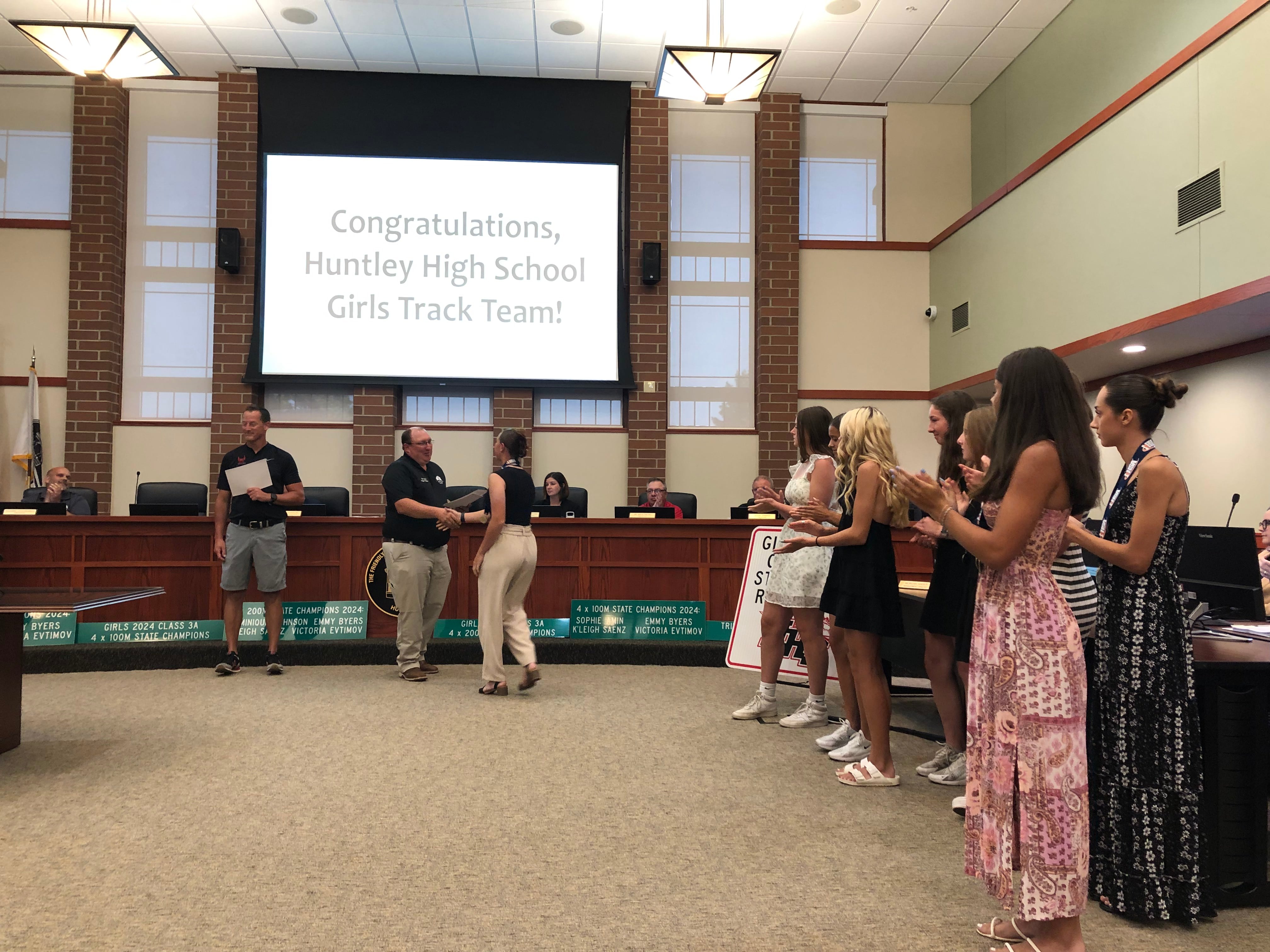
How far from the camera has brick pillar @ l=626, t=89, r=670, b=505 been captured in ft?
29.5

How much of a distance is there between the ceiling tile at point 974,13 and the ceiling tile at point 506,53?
151 inches

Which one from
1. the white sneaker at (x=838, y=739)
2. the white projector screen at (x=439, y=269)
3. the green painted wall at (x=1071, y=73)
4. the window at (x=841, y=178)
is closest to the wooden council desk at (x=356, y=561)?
the white sneaker at (x=838, y=739)

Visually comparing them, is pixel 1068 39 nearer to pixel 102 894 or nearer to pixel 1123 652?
pixel 1123 652

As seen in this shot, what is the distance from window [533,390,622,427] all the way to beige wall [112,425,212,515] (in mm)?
3358

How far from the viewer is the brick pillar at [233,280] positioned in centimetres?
859

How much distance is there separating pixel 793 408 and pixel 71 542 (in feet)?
21.3

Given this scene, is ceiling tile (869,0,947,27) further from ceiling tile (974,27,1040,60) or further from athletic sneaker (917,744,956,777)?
athletic sneaker (917,744,956,777)

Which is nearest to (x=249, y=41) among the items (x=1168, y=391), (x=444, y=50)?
(x=444, y=50)

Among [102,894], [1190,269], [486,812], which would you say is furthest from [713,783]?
[1190,269]

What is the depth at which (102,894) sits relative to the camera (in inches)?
85.9

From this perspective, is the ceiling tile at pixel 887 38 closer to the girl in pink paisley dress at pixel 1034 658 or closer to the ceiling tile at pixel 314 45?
the ceiling tile at pixel 314 45

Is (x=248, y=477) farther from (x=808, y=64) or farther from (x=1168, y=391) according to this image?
(x=808, y=64)

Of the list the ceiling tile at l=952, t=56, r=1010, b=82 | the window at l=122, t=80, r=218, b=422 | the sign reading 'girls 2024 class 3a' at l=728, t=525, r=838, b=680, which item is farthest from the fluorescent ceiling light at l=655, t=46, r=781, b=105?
the window at l=122, t=80, r=218, b=422

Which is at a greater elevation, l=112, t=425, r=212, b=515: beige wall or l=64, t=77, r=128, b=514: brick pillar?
l=64, t=77, r=128, b=514: brick pillar
